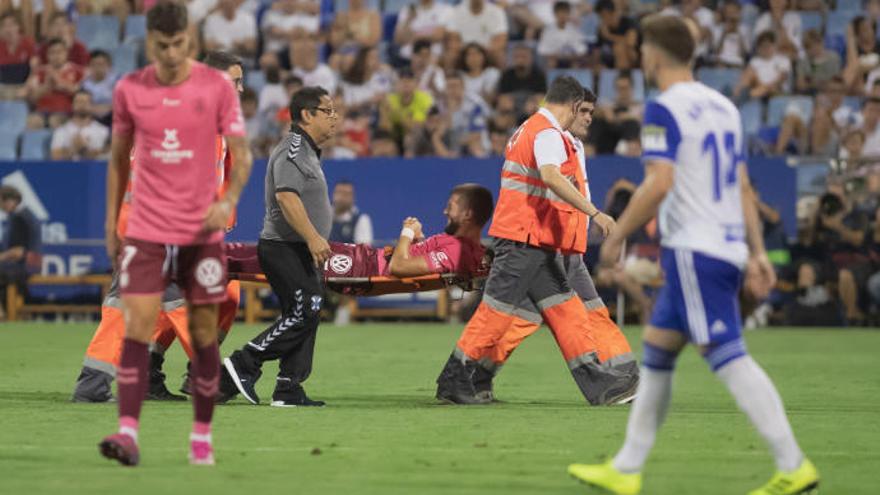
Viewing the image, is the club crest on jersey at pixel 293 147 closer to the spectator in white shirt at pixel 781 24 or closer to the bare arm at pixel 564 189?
the bare arm at pixel 564 189

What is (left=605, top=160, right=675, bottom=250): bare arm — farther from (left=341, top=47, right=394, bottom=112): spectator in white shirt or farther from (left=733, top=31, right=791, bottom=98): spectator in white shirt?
(left=341, top=47, right=394, bottom=112): spectator in white shirt

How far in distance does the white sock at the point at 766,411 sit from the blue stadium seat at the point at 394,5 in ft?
59.6

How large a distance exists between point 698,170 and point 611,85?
15417 mm

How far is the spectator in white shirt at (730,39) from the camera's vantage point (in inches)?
901

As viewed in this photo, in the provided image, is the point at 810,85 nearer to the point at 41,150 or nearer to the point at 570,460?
the point at 41,150

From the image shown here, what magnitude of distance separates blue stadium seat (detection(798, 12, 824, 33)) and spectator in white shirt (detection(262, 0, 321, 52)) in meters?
6.91

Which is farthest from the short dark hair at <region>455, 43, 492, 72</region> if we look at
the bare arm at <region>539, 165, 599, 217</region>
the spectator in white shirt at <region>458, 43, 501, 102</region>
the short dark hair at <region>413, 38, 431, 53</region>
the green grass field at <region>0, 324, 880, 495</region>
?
the bare arm at <region>539, 165, 599, 217</region>

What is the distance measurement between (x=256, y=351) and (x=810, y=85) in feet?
43.9

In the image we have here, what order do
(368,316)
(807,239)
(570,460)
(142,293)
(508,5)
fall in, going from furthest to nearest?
1. (508,5)
2. (368,316)
3. (807,239)
4. (570,460)
5. (142,293)

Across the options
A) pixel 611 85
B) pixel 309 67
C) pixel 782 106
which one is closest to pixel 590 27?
pixel 611 85

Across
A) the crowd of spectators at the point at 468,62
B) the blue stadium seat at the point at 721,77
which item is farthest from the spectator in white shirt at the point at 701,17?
the blue stadium seat at the point at 721,77

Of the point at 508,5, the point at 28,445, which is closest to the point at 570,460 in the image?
the point at 28,445

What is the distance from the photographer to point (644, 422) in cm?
703

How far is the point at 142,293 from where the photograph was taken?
764 centimetres
